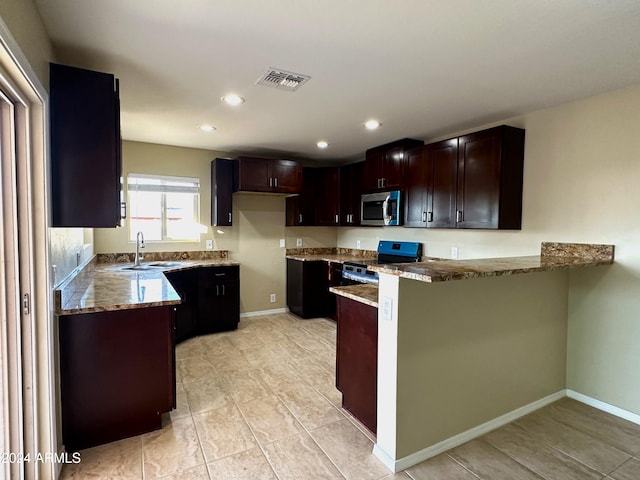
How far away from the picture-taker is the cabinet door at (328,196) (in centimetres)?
509

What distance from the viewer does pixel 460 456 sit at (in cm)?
203

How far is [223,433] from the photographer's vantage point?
2221 millimetres

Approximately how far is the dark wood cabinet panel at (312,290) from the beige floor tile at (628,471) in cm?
324

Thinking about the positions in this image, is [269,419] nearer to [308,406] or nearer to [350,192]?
[308,406]

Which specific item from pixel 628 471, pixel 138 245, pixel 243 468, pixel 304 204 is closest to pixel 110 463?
pixel 243 468

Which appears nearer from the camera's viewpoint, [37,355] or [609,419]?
[37,355]

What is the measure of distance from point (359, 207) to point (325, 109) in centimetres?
200

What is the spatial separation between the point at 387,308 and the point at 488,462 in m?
1.08

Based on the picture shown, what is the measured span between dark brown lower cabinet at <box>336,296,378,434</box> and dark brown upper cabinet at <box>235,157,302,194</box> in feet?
8.28

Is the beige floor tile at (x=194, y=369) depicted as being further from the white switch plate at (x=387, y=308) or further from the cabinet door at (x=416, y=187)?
the cabinet door at (x=416, y=187)

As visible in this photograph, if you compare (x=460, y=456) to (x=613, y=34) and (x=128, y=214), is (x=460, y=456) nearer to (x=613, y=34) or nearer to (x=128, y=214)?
(x=613, y=34)

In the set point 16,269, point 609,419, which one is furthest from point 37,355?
point 609,419

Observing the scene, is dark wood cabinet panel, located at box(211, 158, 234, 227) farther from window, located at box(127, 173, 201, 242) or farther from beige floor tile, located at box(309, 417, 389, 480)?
beige floor tile, located at box(309, 417, 389, 480)

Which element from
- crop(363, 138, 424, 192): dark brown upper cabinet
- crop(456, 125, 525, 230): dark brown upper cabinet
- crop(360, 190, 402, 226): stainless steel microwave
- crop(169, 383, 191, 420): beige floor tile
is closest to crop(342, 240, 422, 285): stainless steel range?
crop(360, 190, 402, 226): stainless steel microwave
